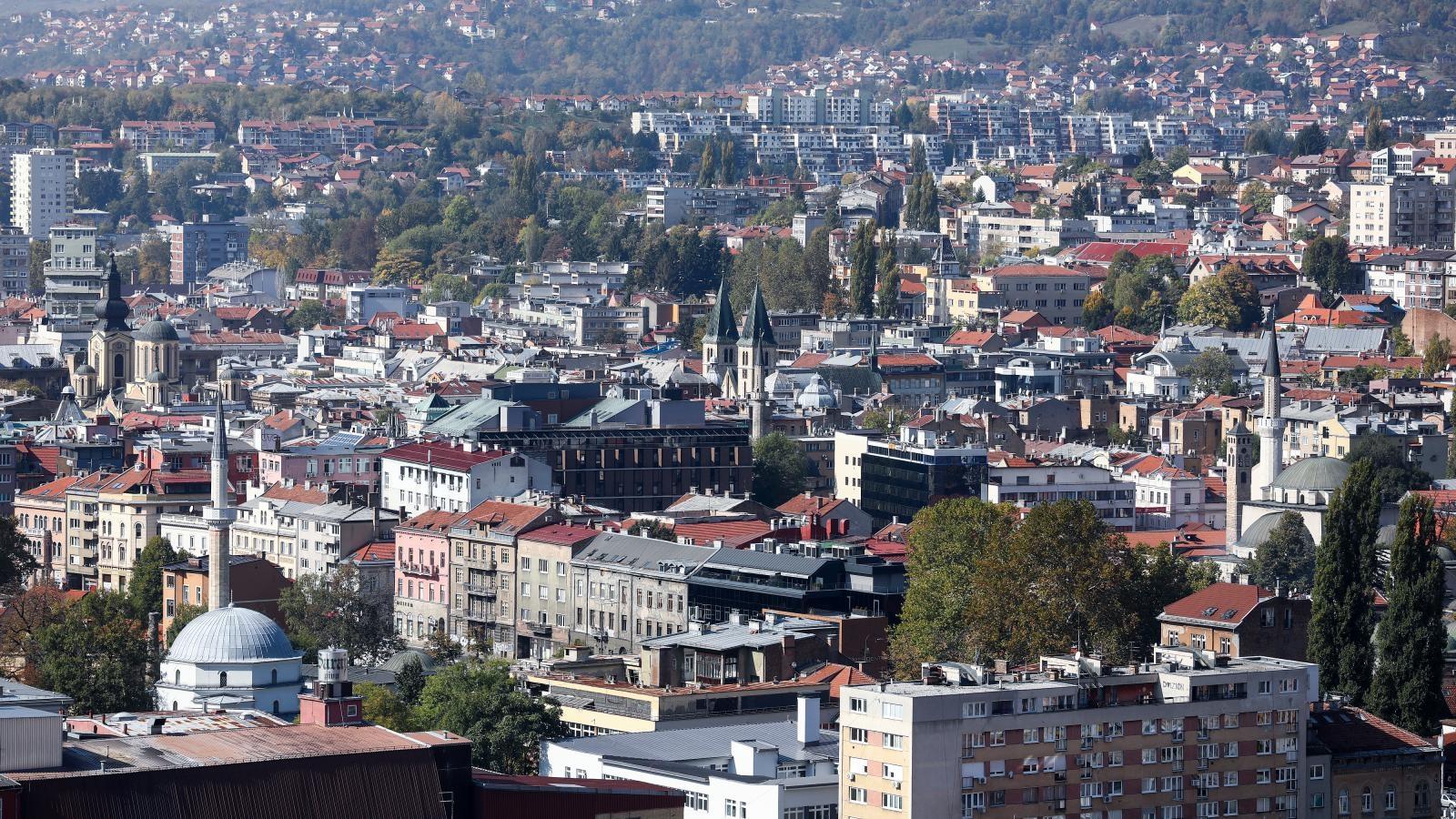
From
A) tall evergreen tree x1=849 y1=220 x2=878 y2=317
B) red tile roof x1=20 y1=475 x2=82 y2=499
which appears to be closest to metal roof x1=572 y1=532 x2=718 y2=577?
red tile roof x1=20 y1=475 x2=82 y2=499

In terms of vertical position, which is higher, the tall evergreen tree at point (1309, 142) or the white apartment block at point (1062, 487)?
the tall evergreen tree at point (1309, 142)

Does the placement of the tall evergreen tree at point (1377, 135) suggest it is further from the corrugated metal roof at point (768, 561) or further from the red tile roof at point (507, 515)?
the corrugated metal roof at point (768, 561)

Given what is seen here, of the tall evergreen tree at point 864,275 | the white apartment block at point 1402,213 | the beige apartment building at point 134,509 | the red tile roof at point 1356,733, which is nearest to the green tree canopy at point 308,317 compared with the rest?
the tall evergreen tree at point 864,275

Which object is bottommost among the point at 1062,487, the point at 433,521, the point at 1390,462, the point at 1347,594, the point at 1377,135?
the point at 1062,487

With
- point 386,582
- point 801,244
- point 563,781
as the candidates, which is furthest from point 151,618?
point 801,244

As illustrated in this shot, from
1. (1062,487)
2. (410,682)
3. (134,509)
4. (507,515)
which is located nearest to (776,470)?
(1062,487)

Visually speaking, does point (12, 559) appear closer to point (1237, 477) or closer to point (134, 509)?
point (134, 509)

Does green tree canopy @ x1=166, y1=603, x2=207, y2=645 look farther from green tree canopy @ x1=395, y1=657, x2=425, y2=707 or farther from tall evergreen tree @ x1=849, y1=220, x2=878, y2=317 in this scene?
tall evergreen tree @ x1=849, y1=220, x2=878, y2=317
